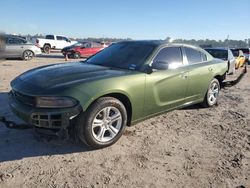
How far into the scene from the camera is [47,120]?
3951 mm

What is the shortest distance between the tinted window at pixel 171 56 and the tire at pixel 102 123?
131 cm

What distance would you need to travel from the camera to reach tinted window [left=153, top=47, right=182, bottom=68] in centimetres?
543

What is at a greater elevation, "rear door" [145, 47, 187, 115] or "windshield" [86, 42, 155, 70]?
"windshield" [86, 42, 155, 70]

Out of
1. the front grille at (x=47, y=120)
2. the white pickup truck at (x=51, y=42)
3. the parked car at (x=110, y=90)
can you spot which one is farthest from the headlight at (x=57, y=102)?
the white pickup truck at (x=51, y=42)

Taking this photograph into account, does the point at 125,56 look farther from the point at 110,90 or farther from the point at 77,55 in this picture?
the point at 77,55

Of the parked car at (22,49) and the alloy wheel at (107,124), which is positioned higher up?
the parked car at (22,49)

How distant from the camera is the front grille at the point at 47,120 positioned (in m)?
3.95

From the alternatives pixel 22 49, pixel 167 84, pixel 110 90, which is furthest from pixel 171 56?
pixel 22 49

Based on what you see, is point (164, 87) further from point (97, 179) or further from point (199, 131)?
point (97, 179)

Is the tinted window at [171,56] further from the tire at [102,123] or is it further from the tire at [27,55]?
the tire at [27,55]

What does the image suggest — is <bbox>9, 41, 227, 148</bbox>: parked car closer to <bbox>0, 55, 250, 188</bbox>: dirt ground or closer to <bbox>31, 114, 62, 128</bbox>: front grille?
<bbox>31, 114, 62, 128</bbox>: front grille

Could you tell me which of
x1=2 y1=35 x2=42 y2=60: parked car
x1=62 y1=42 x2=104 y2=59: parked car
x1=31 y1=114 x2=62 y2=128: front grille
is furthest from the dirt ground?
x1=62 y1=42 x2=104 y2=59: parked car

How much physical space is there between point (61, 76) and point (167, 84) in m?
1.94

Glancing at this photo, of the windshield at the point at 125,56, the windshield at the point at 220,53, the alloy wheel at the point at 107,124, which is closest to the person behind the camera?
the alloy wheel at the point at 107,124
